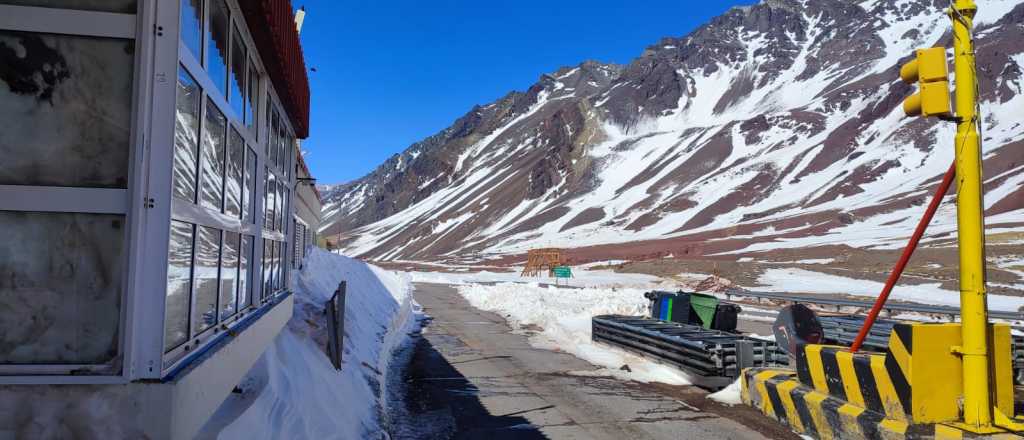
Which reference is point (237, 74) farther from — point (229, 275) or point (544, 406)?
point (544, 406)

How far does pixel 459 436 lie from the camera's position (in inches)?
276

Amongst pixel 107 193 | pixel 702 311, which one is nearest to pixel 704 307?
pixel 702 311

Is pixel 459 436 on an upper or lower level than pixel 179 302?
lower

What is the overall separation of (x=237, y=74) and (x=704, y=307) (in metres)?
10.6

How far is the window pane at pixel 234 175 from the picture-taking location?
4832mm

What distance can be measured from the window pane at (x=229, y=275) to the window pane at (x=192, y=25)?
1.45m

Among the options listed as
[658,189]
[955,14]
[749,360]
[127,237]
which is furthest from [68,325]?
[658,189]

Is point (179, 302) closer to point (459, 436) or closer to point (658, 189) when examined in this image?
point (459, 436)

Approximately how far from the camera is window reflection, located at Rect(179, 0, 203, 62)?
3615 millimetres

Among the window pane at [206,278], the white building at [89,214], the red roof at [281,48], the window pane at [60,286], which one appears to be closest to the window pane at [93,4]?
the white building at [89,214]

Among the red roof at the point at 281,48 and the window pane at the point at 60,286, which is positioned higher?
the red roof at the point at 281,48

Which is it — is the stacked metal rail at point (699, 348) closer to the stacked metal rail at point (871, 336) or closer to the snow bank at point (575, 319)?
the snow bank at point (575, 319)

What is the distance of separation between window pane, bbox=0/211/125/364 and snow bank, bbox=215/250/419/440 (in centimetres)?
104

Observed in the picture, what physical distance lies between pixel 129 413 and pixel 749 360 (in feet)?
26.4
